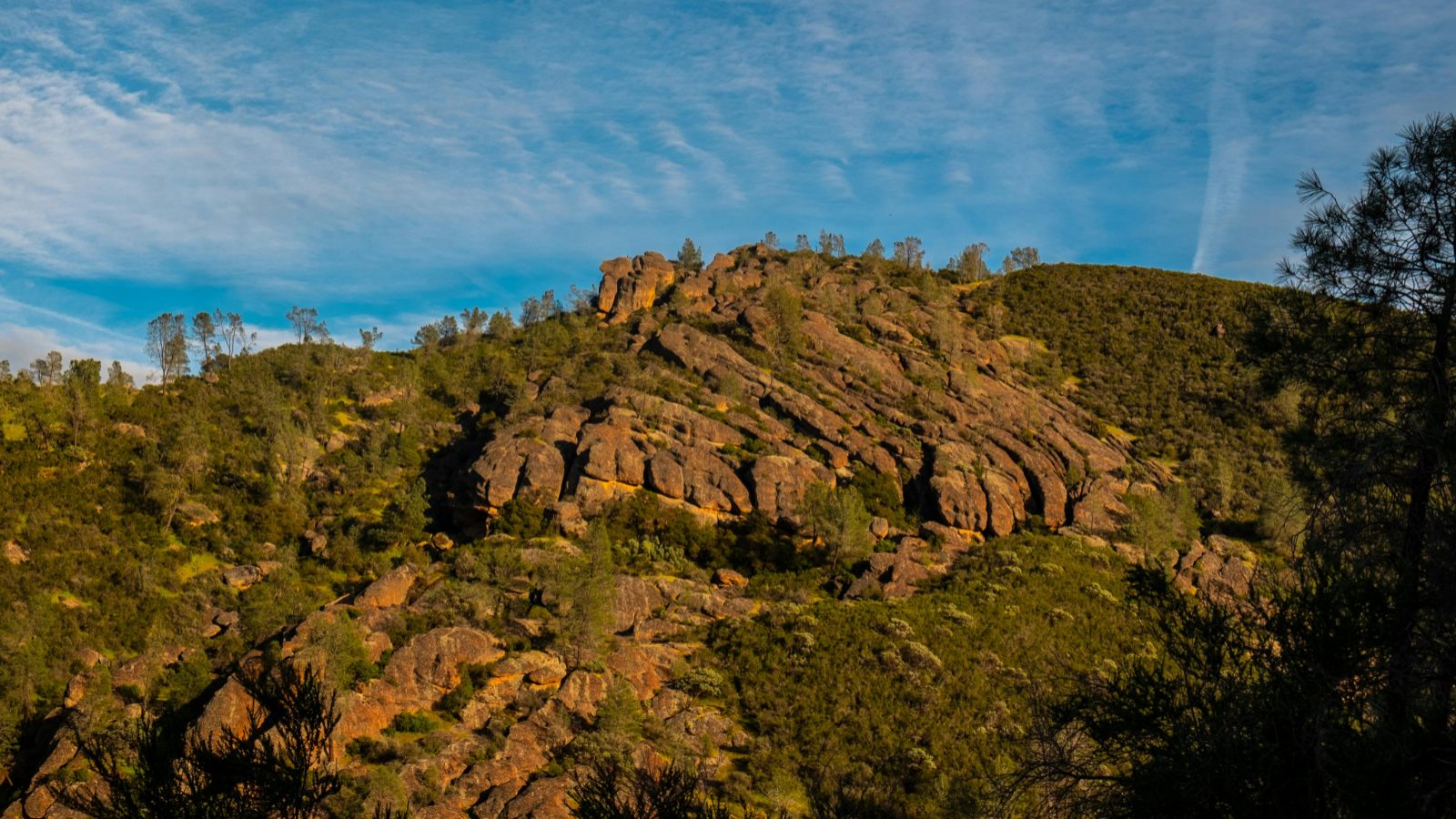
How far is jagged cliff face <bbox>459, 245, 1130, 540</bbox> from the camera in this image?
57.0 m

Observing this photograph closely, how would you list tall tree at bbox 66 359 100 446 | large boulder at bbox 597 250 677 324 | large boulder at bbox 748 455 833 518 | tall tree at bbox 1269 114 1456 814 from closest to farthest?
1. tall tree at bbox 1269 114 1456 814
2. large boulder at bbox 748 455 833 518
3. tall tree at bbox 66 359 100 446
4. large boulder at bbox 597 250 677 324

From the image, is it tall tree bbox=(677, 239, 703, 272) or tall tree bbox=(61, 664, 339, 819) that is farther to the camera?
tall tree bbox=(677, 239, 703, 272)

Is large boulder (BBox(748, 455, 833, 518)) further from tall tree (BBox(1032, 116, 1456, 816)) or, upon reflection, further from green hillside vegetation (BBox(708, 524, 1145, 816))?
tall tree (BBox(1032, 116, 1456, 816))

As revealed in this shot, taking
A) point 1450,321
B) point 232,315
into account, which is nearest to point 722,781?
point 1450,321

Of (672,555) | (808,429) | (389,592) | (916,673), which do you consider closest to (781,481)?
(808,429)

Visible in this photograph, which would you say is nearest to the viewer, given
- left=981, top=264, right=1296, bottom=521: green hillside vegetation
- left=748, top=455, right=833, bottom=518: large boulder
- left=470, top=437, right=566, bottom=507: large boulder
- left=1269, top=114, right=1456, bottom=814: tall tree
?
left=1269, top=114, right=1456, bottom=814: tall tree

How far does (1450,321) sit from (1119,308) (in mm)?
114249

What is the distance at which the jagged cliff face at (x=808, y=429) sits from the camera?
57.0m

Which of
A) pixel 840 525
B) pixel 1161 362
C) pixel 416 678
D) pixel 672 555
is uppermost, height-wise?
pixel 1161 362

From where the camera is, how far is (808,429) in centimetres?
6812

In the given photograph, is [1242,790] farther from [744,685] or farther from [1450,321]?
[744,685]

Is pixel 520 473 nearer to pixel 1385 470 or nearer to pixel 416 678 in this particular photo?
A: pixel 416 678

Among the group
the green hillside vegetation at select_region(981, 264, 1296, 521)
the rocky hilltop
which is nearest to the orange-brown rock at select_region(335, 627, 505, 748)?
the rocky hilltop

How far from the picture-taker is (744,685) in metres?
38.8
